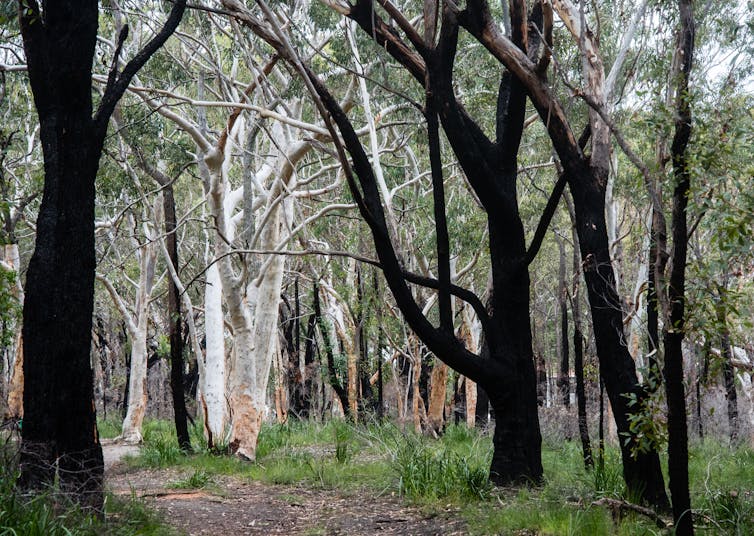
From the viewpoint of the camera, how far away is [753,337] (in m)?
14.5

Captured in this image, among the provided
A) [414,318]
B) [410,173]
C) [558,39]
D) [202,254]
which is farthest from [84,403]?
[202,254]

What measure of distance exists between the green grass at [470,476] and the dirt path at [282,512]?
247 mm

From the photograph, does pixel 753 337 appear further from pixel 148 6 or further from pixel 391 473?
pixel 148 6

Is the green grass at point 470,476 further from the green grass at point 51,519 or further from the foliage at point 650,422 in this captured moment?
the green grass at point 51,519

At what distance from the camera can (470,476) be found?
316 inches

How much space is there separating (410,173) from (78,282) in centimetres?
1321

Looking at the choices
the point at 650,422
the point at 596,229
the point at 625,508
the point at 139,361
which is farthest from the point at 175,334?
the point at 650,422

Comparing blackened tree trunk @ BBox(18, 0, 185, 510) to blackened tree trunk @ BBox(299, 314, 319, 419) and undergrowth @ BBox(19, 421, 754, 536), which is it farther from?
blackened tree trunk @ BBox(299, 314, 319, 419)

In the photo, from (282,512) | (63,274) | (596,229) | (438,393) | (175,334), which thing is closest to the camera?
(63,274)

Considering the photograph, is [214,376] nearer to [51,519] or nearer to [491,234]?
[491,234]

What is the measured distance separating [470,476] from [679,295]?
390 cm

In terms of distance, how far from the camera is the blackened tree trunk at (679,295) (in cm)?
475

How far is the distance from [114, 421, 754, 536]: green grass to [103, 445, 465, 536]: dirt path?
247mm

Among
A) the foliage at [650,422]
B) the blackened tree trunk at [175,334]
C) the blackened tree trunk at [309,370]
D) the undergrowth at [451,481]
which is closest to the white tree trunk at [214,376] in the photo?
the blackened tree trunk at [175,334]
